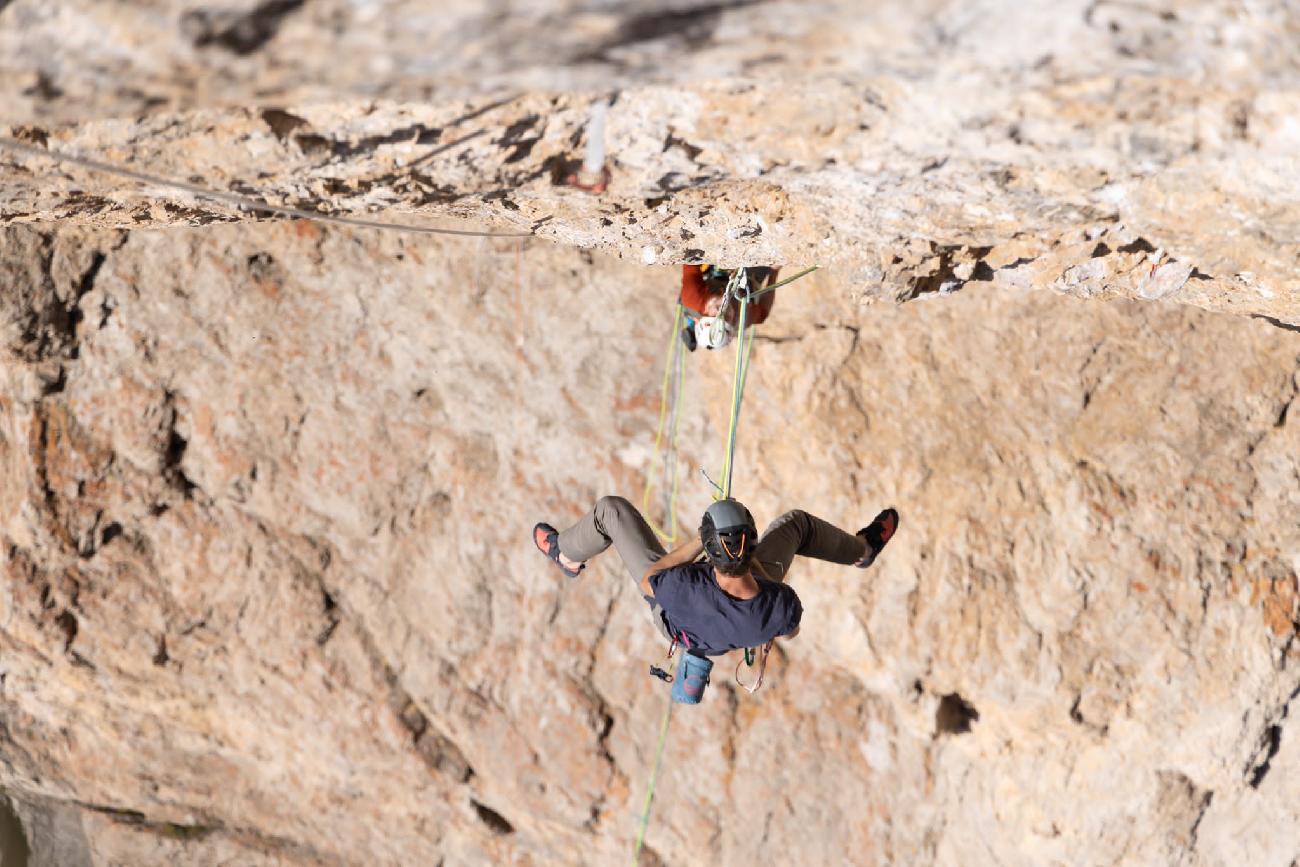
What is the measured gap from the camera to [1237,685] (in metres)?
4.04

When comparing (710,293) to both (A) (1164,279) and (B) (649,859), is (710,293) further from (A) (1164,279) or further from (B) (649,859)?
(B) (649,859)

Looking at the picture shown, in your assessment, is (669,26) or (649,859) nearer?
(669,26)

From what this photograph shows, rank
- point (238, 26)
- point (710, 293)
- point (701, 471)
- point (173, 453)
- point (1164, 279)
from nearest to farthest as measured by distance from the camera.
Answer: point (238, 26) < point (1164, 279) < point (710, 293) < point (701, 471) < point (173, 453)

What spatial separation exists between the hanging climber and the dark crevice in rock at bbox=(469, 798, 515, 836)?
2.62 metres

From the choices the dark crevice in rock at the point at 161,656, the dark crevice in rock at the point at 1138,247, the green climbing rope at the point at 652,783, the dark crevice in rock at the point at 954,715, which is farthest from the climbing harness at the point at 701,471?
the dark crevice in rock at the point at 161,656

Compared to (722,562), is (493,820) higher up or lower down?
lower down

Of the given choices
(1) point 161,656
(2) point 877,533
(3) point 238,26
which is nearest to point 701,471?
(2) point 877,533

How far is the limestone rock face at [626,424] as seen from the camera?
84.6 inches

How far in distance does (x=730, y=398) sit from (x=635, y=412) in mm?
523

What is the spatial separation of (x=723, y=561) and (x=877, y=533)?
3.47 ft

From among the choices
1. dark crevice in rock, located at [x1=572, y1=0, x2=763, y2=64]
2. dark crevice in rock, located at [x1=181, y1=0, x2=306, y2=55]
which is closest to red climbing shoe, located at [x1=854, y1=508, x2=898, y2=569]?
dark crevice in rock, located at [x1=572, y1=0, x2=763, y2=64]

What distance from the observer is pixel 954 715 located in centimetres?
488

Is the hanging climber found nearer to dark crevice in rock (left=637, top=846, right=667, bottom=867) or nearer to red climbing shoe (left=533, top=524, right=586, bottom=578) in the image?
red climbing shoe (left=533, top=524, right=586, bottom=578)

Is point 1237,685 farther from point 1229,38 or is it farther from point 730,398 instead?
point 1229,38
